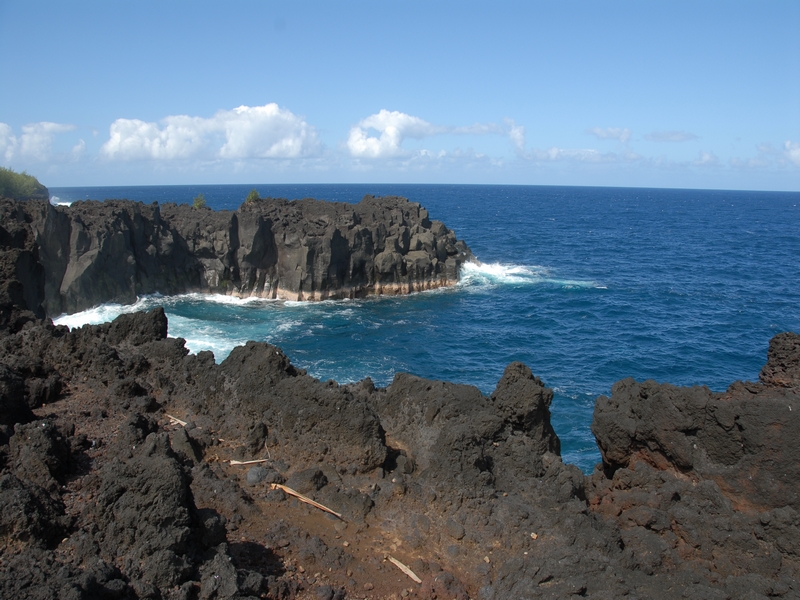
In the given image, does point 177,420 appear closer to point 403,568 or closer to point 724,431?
point 403,568

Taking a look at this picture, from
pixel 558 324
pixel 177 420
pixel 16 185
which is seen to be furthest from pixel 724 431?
pixel 16 185

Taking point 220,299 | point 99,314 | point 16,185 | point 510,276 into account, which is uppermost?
point 16,185

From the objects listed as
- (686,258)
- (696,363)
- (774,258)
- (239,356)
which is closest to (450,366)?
(696,363)

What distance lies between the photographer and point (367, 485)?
13.1 meters

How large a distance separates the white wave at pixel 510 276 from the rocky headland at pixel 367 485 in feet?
184

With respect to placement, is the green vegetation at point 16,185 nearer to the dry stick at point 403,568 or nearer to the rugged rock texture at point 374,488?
the rugged rock texture at point 374,488

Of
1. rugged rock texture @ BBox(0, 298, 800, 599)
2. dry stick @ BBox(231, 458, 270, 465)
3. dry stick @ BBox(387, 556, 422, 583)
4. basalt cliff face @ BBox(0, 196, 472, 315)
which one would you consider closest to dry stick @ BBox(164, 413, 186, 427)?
rugged rock texture @ BBox(0, 298, 800, 599)

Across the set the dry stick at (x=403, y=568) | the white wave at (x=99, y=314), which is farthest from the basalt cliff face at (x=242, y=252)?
the dry stick at (x=403, y=568)

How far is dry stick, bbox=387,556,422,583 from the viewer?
406 inches

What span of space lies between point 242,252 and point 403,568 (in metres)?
55.7

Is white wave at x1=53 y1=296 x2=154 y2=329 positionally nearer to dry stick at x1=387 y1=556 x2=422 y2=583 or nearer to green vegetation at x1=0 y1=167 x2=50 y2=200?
dry stick at x1=387 y1=556 x2=422 y2=583

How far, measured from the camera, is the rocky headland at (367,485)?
9.30 m

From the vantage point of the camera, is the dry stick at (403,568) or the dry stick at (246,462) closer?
the dry stick at (403,568)

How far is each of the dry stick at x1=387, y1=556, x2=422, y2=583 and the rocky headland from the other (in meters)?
0.08
